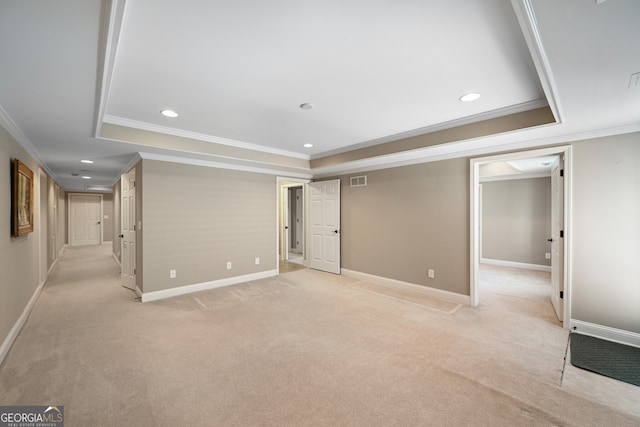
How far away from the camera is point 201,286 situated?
4.59 m

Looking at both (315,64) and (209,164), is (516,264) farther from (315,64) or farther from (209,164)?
(209,164)

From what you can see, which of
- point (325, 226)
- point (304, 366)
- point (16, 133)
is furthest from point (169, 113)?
point (325, 226)

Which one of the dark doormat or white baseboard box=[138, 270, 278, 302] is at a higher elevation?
white baseboard box=[138, 270, 278, 302]

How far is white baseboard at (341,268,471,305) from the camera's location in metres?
3.99

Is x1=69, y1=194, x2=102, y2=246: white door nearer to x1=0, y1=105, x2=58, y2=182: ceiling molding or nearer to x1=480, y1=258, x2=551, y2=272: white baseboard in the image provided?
x1=0, y1=105, x2=58, y2=182: ceiling molding

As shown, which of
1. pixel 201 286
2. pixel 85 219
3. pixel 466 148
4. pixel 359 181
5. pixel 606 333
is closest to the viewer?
pixel 606 333

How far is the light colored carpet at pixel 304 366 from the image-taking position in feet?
5.99

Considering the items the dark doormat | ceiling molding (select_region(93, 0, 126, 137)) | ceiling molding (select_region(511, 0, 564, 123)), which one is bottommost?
the dark doormat

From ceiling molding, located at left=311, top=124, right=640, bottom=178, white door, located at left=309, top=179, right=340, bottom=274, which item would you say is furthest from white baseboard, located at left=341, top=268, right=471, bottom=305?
ceiling molding, located at left=311, top=124, right=640, bottom=178

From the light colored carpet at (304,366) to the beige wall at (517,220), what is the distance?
287 centimetres

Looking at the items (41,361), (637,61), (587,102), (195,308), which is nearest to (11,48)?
(41,361)

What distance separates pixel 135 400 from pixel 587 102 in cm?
426

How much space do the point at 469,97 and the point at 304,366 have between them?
3001mm

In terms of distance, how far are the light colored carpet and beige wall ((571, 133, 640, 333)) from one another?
1.79ft
